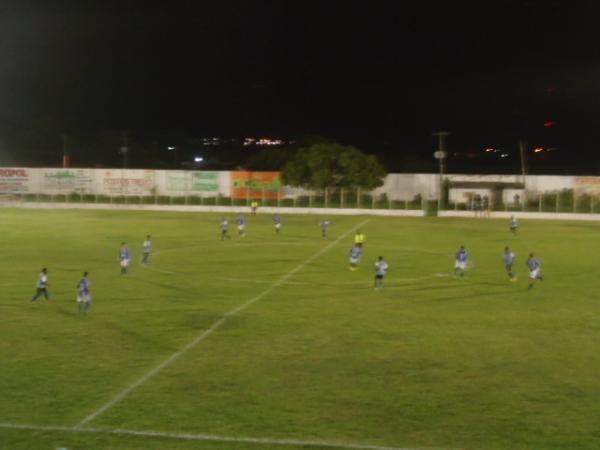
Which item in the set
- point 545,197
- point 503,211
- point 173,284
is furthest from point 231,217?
point 173,284

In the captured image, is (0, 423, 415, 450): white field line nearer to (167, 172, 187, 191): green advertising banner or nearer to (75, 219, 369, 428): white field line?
(75, 219, 369, 428): white field line

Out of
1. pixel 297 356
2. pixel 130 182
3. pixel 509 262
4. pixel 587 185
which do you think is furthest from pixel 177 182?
pixel 297 356

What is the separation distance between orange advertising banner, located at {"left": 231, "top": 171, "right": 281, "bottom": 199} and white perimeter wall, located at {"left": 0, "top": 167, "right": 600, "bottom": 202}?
724 mm

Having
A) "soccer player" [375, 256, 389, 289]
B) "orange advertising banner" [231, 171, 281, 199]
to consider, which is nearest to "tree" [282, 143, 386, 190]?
"orange advertising banner" [231, 171, 281, 199]

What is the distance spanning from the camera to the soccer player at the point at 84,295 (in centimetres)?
2039

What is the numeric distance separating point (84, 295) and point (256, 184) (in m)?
53.3

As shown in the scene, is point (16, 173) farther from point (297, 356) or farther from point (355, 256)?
point (297, 356)

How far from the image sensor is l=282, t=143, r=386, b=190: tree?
72.1m

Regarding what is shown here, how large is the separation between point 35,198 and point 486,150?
114m

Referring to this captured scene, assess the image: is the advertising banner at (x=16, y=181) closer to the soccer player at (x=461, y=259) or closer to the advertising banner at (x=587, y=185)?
the advertising banner at (x=587, y=185)

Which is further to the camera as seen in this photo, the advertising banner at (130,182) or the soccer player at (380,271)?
the advertising banner at (130,182)

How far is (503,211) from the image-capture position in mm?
63844

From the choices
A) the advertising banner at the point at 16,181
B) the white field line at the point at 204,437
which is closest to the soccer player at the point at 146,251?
the white field line at the point at 204,437

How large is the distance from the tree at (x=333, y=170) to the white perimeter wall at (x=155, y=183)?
5.68ft
